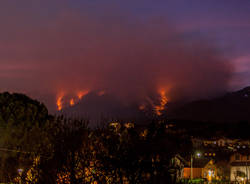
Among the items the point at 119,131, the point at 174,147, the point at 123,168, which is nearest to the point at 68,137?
the point at 119,131

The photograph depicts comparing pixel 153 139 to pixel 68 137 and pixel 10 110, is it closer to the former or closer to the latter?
pixel 68 137

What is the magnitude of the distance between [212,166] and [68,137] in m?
49.6

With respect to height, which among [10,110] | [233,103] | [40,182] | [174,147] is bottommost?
[40,182]

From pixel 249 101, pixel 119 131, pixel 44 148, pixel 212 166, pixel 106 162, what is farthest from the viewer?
pixel 249 101

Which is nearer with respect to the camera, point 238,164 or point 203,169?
point 238,164

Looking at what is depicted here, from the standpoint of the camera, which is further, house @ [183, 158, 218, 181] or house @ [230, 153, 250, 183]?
house @ [183, 158, 218, 181]

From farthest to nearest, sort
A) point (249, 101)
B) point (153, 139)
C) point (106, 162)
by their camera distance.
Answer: point (249, 101), point (106, 162), point (153, 139)

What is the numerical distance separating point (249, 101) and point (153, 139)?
546ft

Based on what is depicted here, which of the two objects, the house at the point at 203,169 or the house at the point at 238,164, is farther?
the house at the point at 203,169

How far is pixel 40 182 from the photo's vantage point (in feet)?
41.6

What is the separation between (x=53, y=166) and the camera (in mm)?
12320

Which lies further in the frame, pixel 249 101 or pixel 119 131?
pixel 249 101

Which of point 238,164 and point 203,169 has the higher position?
point 238,164

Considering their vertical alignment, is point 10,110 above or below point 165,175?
above
